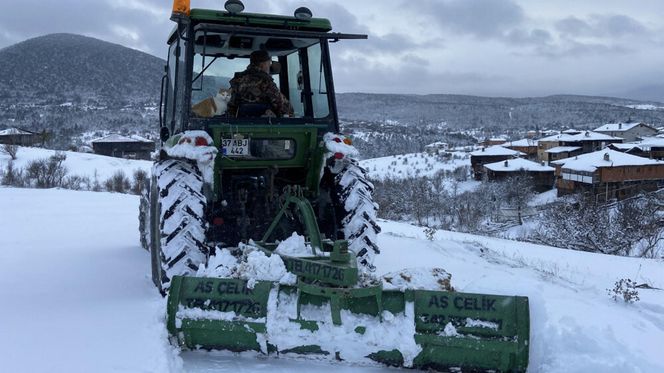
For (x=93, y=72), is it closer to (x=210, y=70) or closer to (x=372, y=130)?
(x=372, y=130)

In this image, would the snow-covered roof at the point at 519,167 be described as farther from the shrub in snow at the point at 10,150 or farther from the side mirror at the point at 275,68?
the side mirror at the point at 275,68

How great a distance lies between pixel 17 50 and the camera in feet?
472

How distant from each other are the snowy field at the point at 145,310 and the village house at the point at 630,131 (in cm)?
8660

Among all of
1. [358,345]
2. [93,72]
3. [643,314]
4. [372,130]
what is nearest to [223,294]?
[358,345]

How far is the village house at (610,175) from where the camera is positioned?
4744 cm

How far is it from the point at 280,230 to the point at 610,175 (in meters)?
48.8

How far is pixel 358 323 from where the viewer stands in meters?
3.36

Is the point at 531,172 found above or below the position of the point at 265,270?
below

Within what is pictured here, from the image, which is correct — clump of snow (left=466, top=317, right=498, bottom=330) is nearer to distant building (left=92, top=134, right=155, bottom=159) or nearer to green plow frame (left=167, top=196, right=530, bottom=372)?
green plow frame (left=167, top=196, right=530, bottom=372)

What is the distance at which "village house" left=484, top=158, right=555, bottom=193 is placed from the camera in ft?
189

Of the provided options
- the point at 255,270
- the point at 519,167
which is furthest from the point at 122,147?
the point at 255,270

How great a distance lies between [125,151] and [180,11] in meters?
66.9

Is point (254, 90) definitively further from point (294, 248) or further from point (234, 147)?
point (294, 248)

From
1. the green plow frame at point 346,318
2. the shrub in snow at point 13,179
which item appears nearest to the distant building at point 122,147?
the shrub in snow at point 13,179
